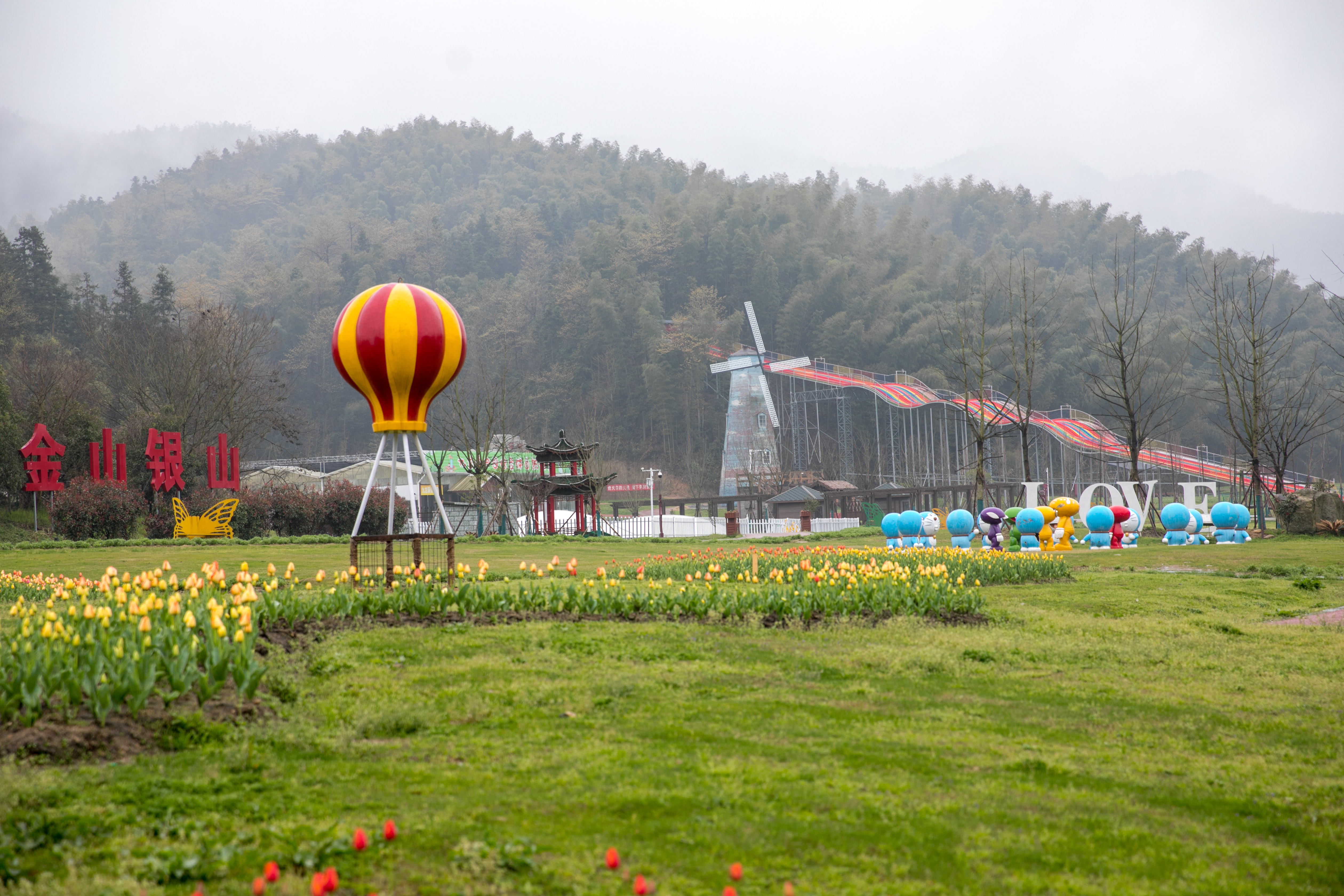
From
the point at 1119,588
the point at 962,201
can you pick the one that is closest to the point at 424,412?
the point at 1119,588

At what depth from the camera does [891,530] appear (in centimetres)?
1959

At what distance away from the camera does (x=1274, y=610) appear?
1018 cm

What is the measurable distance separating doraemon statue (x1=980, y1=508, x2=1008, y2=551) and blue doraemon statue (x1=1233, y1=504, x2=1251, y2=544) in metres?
4.80

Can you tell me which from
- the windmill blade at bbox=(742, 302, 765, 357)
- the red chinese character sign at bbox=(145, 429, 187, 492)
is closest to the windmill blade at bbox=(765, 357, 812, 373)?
the windmill blade at bbox=(742, 302, 765, 357)

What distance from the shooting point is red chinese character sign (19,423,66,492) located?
2278cm

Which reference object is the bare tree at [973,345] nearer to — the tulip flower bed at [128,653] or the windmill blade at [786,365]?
the windmill blade at [786,365]

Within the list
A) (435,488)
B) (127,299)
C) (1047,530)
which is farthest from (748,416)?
(435,488)

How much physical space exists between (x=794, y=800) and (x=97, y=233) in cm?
12544

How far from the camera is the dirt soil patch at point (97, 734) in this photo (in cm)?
413

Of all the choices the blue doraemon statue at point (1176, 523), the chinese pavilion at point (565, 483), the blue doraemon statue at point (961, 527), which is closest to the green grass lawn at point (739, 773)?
the blue doraemon statue at point (961, 527)

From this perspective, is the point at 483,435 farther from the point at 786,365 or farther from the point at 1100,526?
the point at 1100,526

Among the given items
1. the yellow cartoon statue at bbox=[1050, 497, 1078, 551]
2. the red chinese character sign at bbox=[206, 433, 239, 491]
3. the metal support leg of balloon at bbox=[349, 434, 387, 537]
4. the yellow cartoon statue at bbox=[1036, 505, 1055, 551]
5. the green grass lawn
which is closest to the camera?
the green grass lawn

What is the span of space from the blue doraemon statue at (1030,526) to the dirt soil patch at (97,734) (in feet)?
52.9

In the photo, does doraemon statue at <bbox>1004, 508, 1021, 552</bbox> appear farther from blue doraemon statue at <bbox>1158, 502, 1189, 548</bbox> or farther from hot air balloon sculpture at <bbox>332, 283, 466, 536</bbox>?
hot air balloon sculpture at <bbox>332, 283, 466, 536</bbox>
